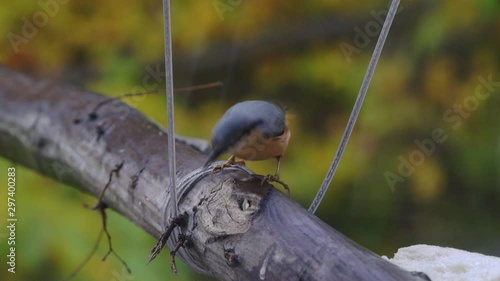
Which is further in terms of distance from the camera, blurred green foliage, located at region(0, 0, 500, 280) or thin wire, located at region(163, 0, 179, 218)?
blurred green foliage, located at region(0, 0, 500, 280)

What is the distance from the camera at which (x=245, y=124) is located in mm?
623

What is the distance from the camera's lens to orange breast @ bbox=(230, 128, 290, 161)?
2.10 ft

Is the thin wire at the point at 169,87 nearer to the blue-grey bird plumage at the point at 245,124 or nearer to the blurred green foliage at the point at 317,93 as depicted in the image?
the blue-grey bird plumage at the point at 245,124

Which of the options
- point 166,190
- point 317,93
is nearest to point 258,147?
point 166,190

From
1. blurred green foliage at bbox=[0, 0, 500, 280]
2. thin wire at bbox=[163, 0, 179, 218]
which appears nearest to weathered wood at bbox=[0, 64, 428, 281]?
thin wire at bbox=[163, 0, 179, 218]

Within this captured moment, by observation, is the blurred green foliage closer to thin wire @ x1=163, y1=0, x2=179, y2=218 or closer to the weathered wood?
the weathered wood

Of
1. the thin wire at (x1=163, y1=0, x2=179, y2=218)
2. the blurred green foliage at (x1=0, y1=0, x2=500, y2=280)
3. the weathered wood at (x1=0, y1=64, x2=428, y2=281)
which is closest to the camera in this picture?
the weathered wood at (x1=0, y1=64, x2=428, y2=281)

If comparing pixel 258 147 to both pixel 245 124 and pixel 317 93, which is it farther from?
pixel 317 93

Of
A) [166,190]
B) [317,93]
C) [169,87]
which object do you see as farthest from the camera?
[317,93]

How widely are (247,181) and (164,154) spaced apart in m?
0.25

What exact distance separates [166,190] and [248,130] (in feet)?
0.57

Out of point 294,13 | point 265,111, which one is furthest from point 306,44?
point 265,111

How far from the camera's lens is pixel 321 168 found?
1.46 metres

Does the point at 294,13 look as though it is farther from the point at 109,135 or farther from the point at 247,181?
the point at 247,181
